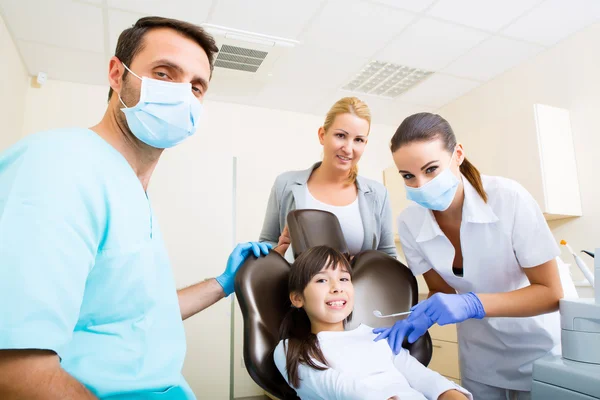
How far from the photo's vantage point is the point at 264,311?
1.11 metres

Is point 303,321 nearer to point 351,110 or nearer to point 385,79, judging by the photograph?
point 351,110

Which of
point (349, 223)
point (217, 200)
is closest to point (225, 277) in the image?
point (349, 223)

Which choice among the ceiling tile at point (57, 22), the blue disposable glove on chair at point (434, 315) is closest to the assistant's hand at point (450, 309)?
the blue disposable glove on chair at point (434, 315)

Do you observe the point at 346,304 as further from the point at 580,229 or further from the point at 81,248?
the point at 580,229

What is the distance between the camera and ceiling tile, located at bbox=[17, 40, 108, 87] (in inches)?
115

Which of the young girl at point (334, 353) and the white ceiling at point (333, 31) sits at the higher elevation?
the white ceiling at point (333, 31)

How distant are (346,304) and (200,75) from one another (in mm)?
732

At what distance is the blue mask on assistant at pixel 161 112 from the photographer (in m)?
0.95

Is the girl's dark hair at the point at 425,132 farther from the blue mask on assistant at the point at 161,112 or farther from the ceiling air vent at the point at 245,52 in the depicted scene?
the ceiling air vent at the point at 245,52

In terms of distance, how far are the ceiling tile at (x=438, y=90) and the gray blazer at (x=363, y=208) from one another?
2158mm

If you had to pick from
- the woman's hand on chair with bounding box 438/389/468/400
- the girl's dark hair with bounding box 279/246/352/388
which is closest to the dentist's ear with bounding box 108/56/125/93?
the girl's dark hair with bounding box 279/246/352/388

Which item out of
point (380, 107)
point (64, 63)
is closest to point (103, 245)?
point (64, 63)

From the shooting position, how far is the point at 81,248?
658mm

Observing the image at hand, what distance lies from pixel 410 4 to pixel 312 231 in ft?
5.99
